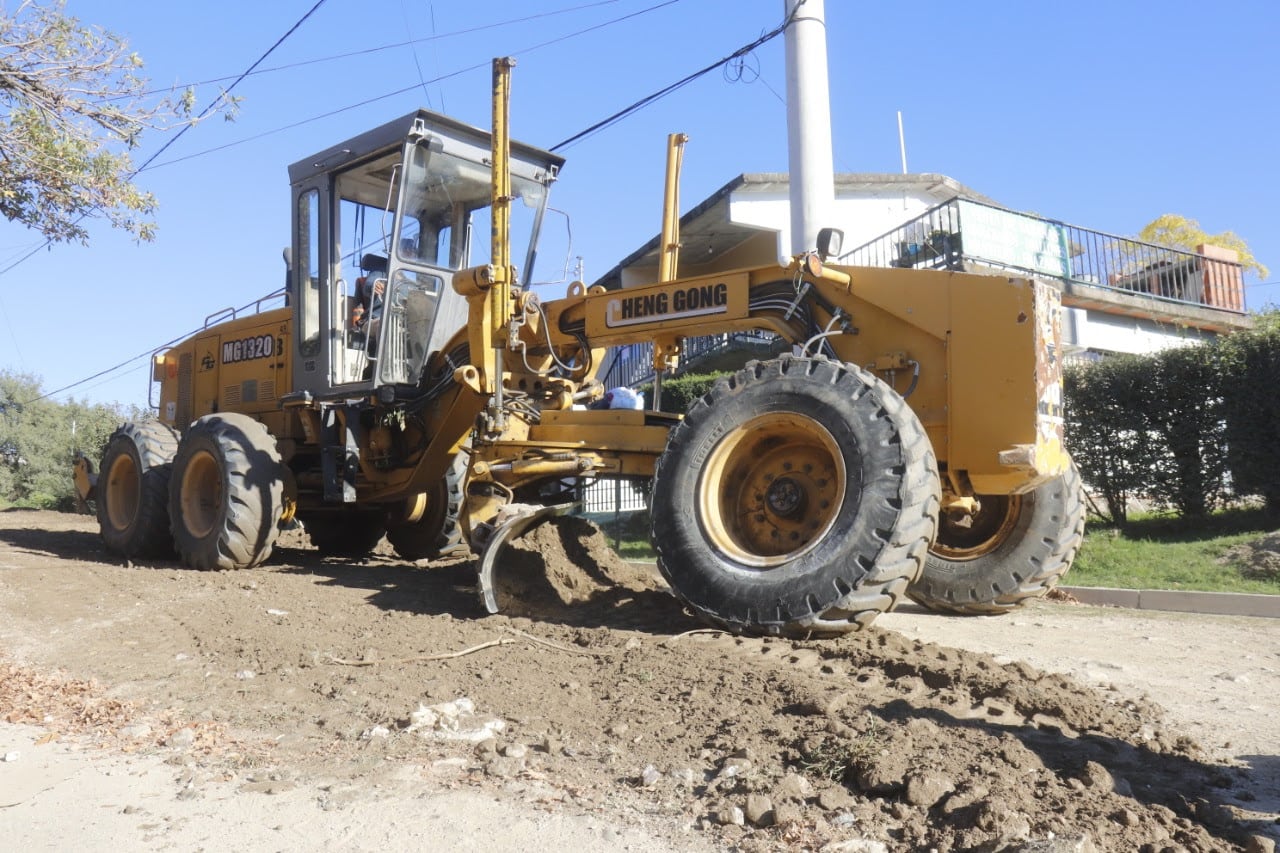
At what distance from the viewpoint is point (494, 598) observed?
626 cm

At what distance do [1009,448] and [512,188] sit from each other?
523 centimetres

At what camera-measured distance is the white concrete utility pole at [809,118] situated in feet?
53.8

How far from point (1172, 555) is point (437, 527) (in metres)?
7.14

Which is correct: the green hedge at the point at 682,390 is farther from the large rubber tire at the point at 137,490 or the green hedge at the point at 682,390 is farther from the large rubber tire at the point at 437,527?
the large rubber tire at the point at 137,490

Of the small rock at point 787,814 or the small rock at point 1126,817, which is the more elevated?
the small rock at point 1126,817

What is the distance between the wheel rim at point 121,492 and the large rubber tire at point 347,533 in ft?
5.40

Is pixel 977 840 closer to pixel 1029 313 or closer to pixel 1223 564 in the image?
pixel 1029 313

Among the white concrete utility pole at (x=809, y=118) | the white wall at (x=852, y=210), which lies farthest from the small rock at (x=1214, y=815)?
the white wall at (x=852, y=210)

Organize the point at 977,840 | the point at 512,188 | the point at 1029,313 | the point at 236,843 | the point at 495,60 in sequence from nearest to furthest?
the point at 977,840 → the point at 236,843 → the point at 1029,313 → the point at 495,60 → the point at 512,188

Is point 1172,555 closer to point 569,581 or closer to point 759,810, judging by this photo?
point 569,581

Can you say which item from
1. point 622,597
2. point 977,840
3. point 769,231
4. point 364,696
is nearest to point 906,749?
point 977,840

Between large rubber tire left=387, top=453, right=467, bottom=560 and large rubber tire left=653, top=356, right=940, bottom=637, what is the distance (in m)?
3.65

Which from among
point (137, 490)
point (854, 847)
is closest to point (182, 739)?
point (854, 847)

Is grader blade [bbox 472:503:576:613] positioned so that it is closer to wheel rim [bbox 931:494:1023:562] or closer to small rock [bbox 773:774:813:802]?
wheel rim [bbox 931:494:1023:562]
